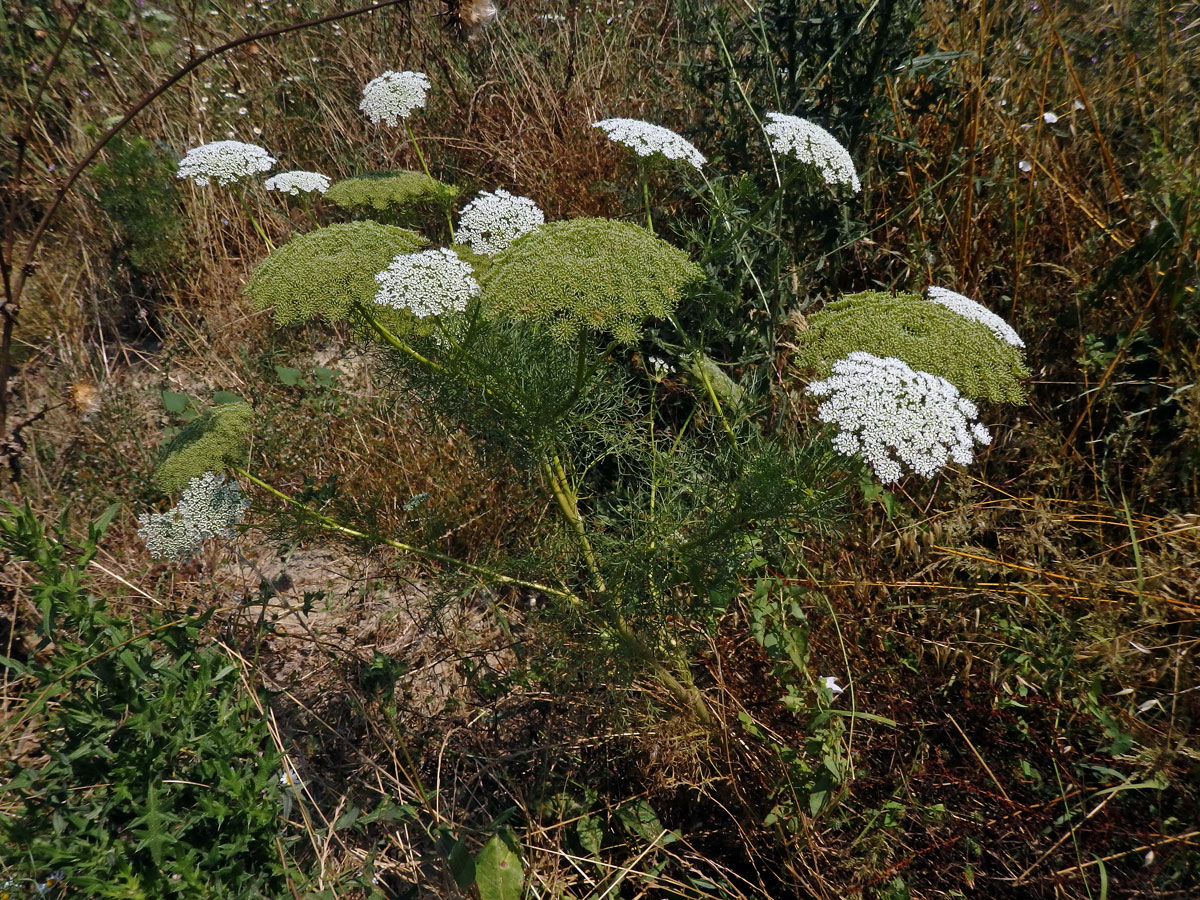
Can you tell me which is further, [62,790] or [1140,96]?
[1140,96]

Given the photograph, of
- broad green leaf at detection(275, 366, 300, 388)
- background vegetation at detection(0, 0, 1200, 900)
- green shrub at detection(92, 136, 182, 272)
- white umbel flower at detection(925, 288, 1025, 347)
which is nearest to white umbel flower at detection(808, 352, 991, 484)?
white umbel flower at detection(925, 288, 1025, 347)

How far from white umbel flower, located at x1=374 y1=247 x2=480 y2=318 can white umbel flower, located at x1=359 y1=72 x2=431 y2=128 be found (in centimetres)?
148

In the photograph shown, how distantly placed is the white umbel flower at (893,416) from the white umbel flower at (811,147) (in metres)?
1.04

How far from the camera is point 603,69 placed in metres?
5.66

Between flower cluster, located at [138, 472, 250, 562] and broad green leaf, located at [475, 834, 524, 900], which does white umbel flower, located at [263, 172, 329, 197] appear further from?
broad green leaf, located at [475, 834, 524, 900]

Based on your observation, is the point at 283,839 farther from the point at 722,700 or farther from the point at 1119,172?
the point at 1119,172

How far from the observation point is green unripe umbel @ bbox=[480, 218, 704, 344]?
226 cm

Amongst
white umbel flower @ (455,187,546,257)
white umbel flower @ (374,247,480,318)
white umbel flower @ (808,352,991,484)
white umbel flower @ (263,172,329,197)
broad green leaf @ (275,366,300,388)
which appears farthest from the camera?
broad green leaf @ (275,366,300,388)

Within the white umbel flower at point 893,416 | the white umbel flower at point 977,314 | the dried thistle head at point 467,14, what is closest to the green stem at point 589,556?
the white umbel flower at point 893,416

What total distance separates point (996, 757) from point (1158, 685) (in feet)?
2.26

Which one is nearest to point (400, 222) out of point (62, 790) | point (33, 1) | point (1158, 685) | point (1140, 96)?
point (62, 790)

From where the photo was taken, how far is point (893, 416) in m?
2.19

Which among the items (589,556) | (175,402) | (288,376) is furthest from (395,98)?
(589,556)

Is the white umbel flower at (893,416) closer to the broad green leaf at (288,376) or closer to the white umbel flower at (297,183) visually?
the white umbel flower at (297,183)
